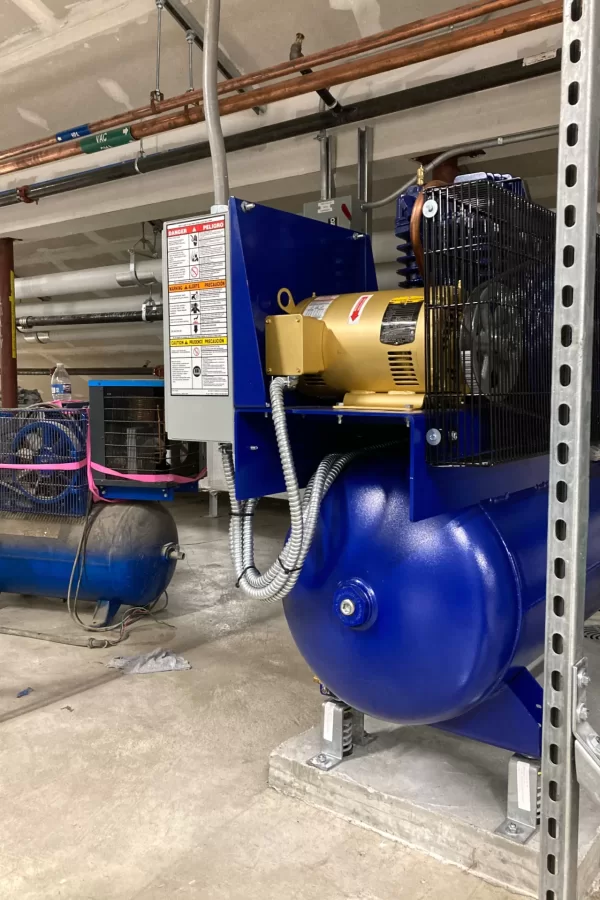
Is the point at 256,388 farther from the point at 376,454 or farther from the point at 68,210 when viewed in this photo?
the point at 68,210

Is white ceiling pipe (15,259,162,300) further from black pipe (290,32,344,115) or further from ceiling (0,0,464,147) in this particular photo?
black pipe (290,32,344,115)

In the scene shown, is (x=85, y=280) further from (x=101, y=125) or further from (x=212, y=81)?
(x=212, y=81)

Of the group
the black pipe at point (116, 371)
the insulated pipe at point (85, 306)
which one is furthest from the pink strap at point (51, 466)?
the black pipe at point (116, 371)

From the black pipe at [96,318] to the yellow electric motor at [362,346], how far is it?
2.82 m

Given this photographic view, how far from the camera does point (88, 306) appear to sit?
459cm

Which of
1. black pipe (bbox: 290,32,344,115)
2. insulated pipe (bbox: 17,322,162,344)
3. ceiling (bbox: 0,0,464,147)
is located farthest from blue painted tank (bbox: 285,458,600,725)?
insulated pipe (bbox: 17,322,162,344)

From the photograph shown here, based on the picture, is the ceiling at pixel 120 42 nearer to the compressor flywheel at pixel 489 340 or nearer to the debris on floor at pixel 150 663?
the compressor flywheel at pixel 489 340

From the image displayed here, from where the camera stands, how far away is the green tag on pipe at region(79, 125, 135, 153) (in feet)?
8.88

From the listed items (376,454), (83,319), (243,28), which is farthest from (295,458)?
(83,319)

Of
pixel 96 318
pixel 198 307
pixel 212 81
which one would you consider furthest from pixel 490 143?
pixel 96 318

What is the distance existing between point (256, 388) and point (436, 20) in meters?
1.33

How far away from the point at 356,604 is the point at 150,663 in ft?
4.18

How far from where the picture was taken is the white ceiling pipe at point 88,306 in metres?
4.29

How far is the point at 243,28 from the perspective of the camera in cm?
248
